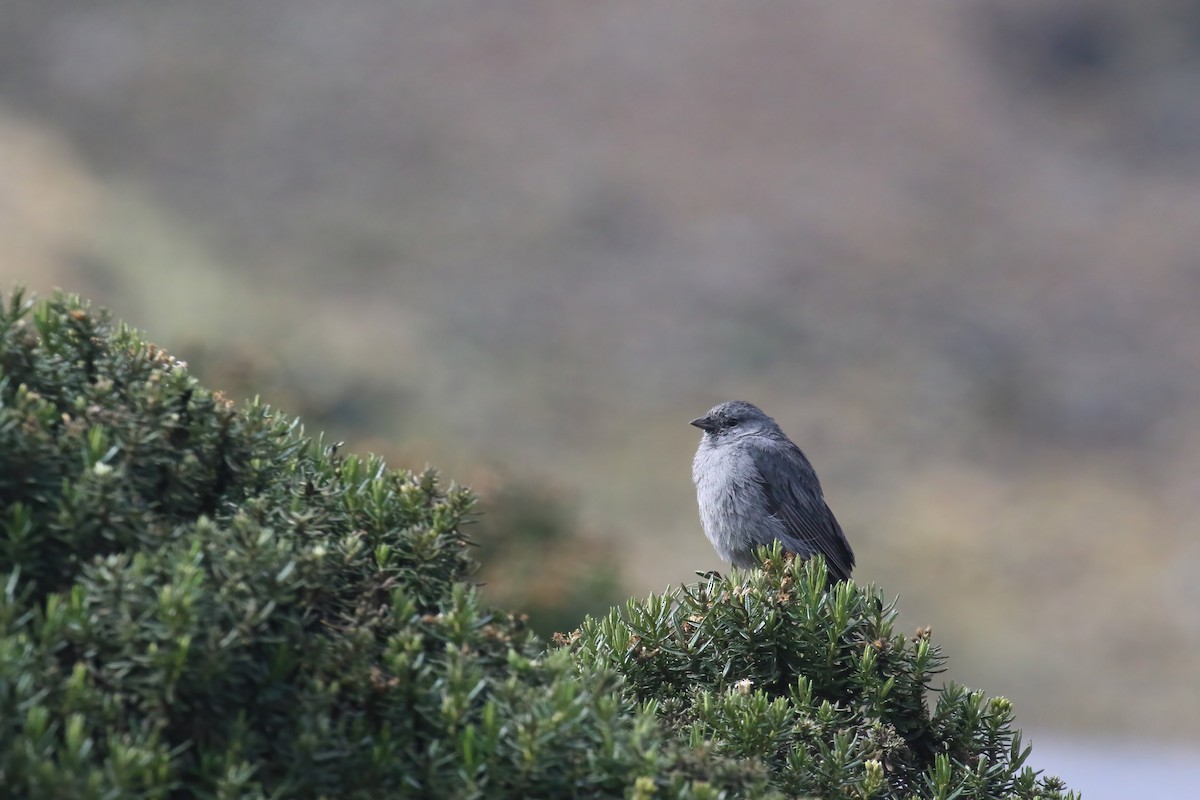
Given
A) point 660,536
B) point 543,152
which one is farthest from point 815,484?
point 543,152

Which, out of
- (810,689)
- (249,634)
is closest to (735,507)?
(810,689)

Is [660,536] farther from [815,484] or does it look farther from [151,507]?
[151,507]

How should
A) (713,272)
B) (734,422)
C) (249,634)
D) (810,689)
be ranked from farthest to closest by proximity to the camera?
1. (713,272)
2. (734,422)
3. (810,689)
4. (249,634)

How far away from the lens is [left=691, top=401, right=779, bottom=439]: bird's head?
8094 mm

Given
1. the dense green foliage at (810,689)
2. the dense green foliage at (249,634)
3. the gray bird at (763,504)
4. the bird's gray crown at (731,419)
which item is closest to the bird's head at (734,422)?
the bird's gray crown at (731,419)

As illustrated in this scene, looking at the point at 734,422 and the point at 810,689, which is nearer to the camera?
the point at 810,689

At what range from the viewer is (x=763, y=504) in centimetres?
758

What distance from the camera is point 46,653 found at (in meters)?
2.41

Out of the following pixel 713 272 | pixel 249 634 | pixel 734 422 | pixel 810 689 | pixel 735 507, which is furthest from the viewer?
pixel 713 272

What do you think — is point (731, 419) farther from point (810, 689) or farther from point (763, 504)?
point (810, 689)

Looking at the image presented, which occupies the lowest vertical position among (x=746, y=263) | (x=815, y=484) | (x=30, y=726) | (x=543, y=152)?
(x=30, y=726)

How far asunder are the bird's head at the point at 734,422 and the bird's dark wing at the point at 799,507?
0.24m

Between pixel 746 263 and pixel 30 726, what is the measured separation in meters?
28.1

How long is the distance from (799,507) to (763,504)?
215 millimetres
